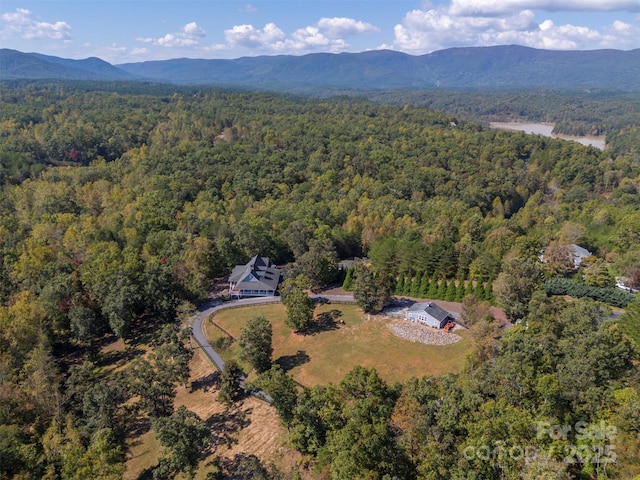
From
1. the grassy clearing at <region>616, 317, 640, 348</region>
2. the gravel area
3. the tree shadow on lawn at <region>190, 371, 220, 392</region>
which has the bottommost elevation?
the tree shadow on lawn at <region>190, 371, 220, 392</region>

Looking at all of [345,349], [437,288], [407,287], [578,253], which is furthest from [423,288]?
[578,253]

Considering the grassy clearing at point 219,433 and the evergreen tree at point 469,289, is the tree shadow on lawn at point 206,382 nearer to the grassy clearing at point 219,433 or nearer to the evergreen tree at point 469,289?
the grassy clearing at point 219,433

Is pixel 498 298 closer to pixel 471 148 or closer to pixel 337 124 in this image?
pixel 471 148

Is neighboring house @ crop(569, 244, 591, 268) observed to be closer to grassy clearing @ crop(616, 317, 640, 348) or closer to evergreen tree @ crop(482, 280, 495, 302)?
evergreen tree @ crop(482, 280, 495, 302)

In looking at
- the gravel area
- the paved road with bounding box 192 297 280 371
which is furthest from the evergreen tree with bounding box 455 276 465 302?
the paved road with bounding box 192 297 280 371
